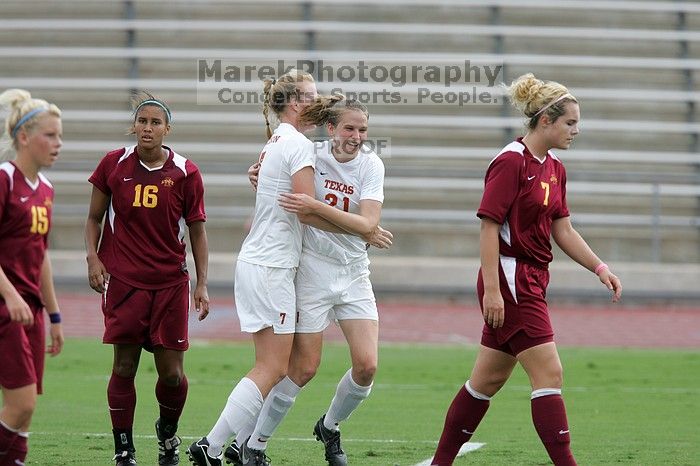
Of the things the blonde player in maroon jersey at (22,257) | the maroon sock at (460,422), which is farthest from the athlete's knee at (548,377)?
the blonde player in maroon jersey at (22,257)

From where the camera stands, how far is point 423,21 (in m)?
22.6

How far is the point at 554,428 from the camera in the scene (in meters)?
5.53

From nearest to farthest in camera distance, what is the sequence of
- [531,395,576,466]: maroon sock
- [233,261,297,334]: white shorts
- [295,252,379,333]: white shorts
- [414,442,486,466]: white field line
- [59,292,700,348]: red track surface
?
[531,395,576,466]: maroon sock, [233,261,297,334]: white shorts, [295,252,379,333]: white shorts, [414,442,486,466]: white field line, [59,292,700,348]: red track surface

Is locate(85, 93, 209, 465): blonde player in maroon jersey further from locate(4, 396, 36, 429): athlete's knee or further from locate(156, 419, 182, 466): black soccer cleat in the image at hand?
locate(4, 396, 36, 429): athlete's knee

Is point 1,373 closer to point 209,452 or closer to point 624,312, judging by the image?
point 209,452

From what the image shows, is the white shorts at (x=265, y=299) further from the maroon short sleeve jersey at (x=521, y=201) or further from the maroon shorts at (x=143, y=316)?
the maroon short sleeve jersey at (x=521, y=201)

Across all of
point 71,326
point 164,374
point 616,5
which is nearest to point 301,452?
point 164,374

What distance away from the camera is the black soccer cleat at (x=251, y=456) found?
6.12 m

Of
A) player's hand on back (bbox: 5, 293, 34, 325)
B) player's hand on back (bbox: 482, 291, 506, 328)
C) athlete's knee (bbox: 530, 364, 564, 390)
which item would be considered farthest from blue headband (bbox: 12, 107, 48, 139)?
athlete's knee (bbox: 530, 364, 564, 390)

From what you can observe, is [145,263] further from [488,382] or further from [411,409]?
[411,409]

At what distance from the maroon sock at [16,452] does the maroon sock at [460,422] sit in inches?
82.1

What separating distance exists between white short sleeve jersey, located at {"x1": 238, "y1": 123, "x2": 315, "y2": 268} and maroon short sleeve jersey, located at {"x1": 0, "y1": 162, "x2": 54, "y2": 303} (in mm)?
1170

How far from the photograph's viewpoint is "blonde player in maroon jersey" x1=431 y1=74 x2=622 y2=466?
18.3 feet

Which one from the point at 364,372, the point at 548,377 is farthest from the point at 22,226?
the point at 548,377
